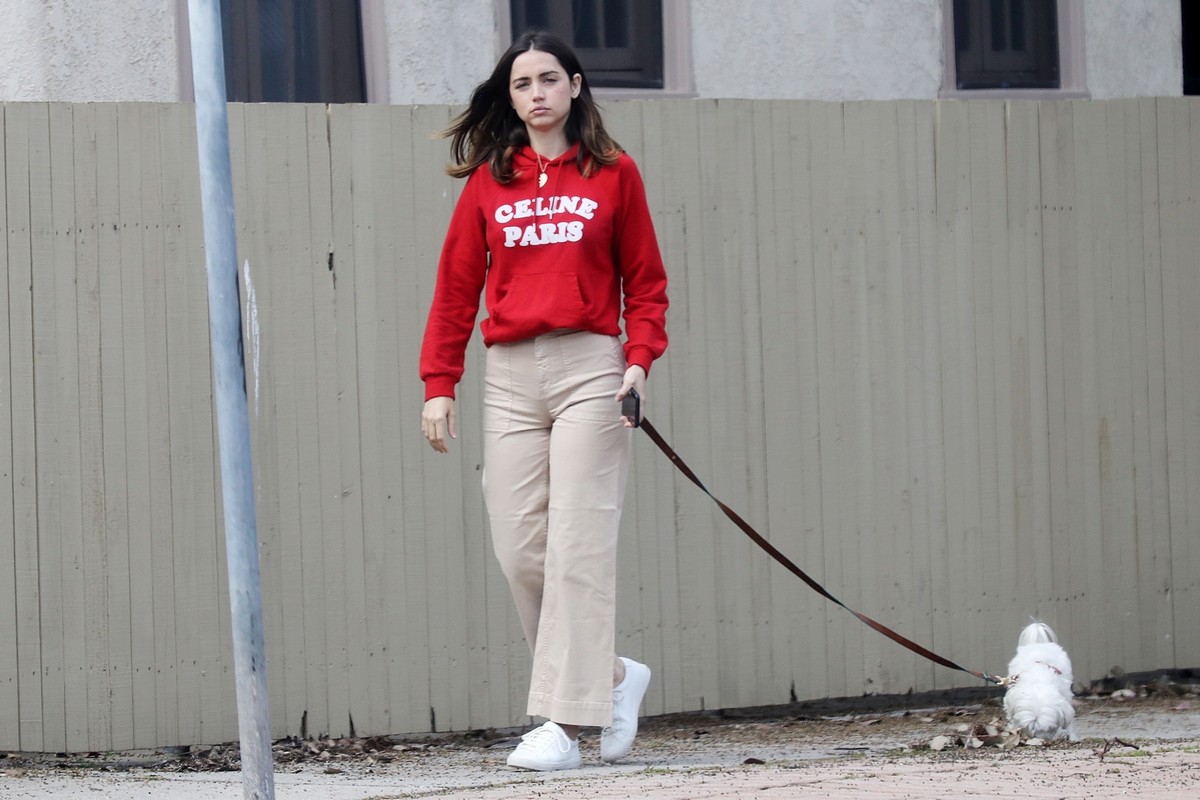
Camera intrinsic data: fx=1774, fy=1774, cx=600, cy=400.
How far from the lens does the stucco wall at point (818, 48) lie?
793cm

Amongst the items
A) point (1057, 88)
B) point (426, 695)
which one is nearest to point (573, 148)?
point (426, 695)

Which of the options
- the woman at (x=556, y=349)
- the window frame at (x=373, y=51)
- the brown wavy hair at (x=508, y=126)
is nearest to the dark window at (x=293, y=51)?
the window frame at (x=373, y=51)

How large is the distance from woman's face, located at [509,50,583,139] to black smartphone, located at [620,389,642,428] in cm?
79

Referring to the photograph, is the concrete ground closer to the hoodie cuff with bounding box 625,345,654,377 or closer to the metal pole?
the hoodie cuff with bounding box 625,345,654,377

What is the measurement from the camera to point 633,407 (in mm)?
4855

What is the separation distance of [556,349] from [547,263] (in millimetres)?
240

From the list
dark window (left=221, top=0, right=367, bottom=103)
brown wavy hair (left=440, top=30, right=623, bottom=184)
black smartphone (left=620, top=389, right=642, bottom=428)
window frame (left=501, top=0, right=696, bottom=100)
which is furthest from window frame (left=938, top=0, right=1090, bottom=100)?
black smartphone (left=620, top=389, right=642, bottom=428)

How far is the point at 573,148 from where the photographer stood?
5016 mm

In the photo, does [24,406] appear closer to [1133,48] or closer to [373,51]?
[373,51]

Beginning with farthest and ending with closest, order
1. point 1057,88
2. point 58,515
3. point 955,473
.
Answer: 1. point 1057,88
2. point 955,473
3. point 58,515

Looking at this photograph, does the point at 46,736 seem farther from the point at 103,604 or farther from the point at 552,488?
the point at 552,488

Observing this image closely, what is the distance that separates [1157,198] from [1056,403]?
2.94 ft

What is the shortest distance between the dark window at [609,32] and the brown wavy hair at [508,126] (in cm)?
270

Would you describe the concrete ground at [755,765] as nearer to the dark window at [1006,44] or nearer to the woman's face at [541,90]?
the woman's face at [541,90]
